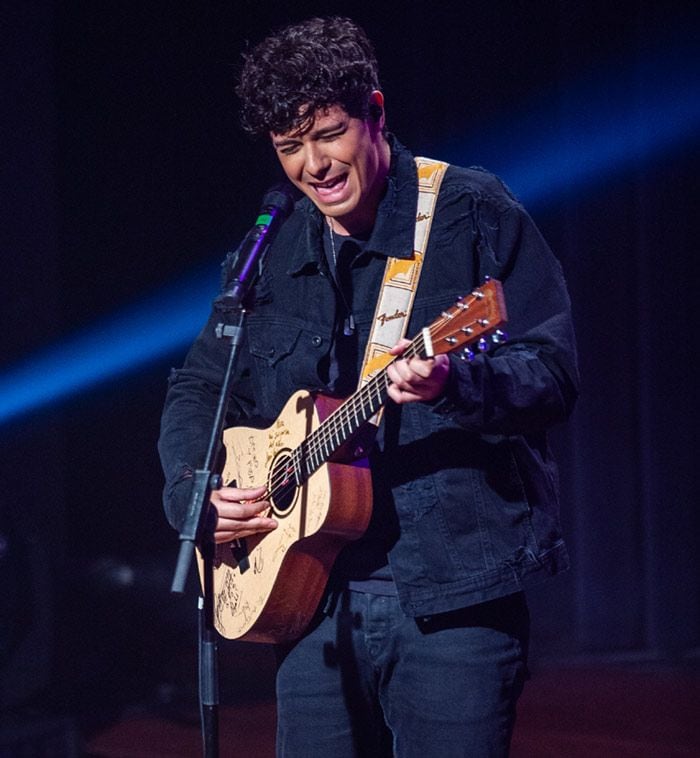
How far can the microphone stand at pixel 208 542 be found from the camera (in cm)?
167

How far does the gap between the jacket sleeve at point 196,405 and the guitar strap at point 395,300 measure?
37 centimetres

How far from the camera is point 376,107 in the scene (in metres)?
2.08

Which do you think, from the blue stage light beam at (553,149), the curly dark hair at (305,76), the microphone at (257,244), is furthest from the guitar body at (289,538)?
the blue stage light beam at (553,149)

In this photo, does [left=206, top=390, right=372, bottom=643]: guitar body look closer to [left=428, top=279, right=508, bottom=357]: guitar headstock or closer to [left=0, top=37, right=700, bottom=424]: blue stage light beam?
[left=428, top=279, right=508, bottom=357]: guitar headstock

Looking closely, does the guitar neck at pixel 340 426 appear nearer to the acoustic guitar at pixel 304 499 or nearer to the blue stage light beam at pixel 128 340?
the acoustic guitar at pixel 304 499

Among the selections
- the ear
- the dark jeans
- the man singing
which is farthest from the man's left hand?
the ear

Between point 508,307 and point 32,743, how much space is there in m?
2.92

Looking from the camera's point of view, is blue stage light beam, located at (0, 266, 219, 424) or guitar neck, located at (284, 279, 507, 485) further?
blue stage light beam, located at (0, 266, 219, 424)

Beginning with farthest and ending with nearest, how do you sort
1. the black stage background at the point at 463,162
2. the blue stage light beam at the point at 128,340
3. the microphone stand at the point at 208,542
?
1. the black stage background at the point at 463,162
2. the blue stage light beam at the point at 128,340
3. the microphone stand at the point at 208,542

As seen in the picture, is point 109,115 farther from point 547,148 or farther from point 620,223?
point 620,223

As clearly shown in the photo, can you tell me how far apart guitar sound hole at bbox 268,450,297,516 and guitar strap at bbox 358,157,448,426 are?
9.3 inches

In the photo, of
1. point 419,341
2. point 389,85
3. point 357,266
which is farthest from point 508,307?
point 389,85

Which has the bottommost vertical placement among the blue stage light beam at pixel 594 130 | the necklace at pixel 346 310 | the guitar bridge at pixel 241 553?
the guitar bridge at pixel 241 553

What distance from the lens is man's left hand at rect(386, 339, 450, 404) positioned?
5.09 feet
